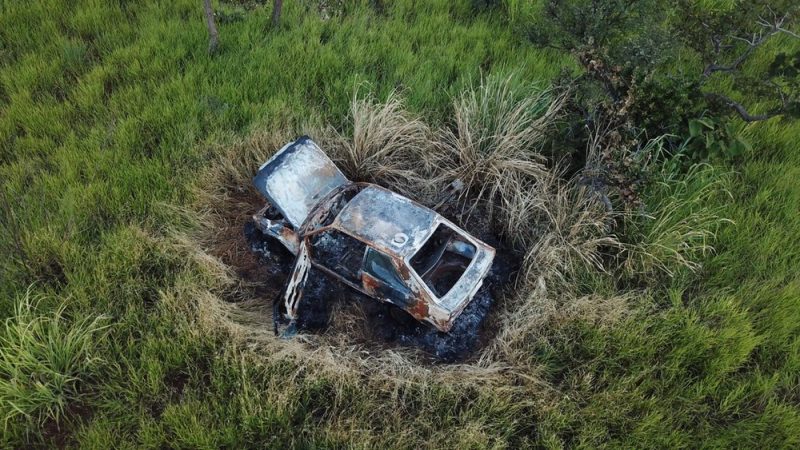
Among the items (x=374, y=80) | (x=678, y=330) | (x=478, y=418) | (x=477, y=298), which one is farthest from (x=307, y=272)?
(x=678, y=330)

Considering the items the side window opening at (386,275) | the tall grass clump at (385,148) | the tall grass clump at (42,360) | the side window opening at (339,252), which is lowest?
the tall grass clump at (42,360)

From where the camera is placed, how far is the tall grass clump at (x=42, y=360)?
12.1ft

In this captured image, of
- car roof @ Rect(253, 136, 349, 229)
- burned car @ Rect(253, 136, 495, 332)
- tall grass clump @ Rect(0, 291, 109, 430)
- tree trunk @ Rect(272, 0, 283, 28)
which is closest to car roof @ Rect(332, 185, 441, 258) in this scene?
burned car @ Rect(253, 136, 495, 332)

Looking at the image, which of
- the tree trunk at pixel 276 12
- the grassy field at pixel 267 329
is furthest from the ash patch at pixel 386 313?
the tree trunk at pixel 276 12

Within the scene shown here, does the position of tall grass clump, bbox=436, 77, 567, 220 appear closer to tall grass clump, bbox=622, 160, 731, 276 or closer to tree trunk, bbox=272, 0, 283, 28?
tall grass clump, bbox=622, 160, 731, 276

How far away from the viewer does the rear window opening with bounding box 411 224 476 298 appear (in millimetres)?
4493

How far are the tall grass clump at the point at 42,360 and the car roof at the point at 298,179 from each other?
5.14 feet

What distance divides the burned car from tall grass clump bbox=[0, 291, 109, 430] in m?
1.33

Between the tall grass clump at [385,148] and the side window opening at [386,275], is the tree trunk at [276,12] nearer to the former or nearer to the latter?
the tall grass clump at [385,148]

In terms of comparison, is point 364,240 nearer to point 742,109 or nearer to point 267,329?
point 267,329

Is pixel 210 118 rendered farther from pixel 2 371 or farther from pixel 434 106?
pixel 2 371

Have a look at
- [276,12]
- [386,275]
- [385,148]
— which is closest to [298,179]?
[385,148]

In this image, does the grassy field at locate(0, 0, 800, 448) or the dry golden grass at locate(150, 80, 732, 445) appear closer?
the grassy field at locate(0, 0, 800, 448)

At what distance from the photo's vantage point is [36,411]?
379cm
